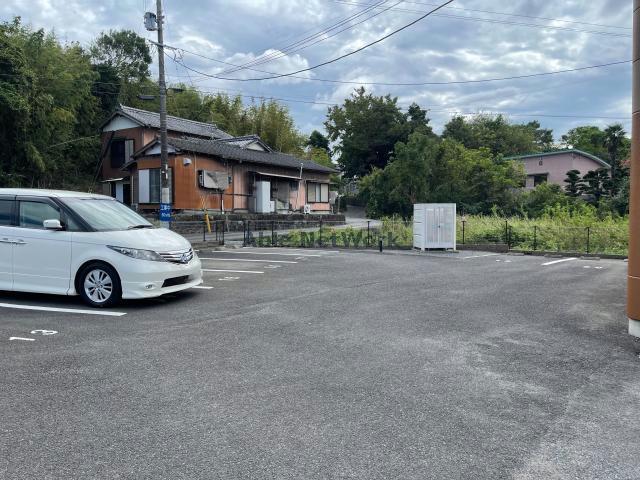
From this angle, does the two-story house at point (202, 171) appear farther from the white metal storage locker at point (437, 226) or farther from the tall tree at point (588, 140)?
the tall tree at point (588, 140)

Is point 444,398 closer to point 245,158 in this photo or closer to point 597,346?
point 597,346

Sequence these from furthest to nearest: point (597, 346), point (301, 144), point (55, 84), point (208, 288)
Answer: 1. point (301, 144)
2. point (55, 84)
3. point (208, 288)
4. point (597, 346)

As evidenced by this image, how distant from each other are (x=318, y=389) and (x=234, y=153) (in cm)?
2252

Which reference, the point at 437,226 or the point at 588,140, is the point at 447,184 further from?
the point at 588,140

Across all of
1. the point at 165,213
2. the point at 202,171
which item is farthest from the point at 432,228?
the point at 202,171

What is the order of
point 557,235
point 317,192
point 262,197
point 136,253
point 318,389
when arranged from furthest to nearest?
point 317,192 < point 262,197 < point 557,235 < point 136,253 < point 318,389

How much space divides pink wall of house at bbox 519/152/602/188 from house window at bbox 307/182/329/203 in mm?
17665

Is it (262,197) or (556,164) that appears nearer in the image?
(262,197)

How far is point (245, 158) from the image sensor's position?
2478 cm

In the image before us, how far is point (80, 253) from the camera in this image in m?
6.26

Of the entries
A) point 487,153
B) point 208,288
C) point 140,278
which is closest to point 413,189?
point 487,153

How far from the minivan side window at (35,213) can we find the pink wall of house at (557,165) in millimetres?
38460

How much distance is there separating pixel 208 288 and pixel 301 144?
33819mm

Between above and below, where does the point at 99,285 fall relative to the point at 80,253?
below
